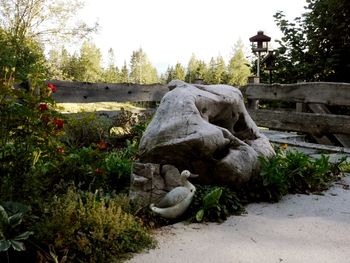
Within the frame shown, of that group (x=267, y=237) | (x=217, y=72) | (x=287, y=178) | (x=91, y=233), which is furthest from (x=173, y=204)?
(x=217, y=72)

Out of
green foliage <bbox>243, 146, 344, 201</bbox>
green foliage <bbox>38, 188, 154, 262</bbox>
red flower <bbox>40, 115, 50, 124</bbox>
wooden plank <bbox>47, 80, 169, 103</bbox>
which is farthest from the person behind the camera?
wooden plank <bbox>47, 80, 169, 103</bbox>

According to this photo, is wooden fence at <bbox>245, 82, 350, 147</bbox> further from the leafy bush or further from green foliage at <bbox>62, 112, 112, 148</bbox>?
the leafy bush

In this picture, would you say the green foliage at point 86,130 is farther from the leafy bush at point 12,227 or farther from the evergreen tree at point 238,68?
the evergreen tree at point 238,68

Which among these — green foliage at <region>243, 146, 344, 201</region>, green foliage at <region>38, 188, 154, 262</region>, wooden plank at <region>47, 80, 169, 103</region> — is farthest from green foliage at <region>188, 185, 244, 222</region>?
wooden plank at <region>47, 80, 169, 103</region>

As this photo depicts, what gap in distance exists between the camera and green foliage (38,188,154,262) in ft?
8.60

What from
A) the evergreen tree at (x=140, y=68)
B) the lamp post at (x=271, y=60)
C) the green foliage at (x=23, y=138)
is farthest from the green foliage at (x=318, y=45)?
the evergreen tree at (x=140, y=68)

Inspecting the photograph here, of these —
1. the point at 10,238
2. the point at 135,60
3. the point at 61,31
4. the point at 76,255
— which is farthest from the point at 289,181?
the point at 135,60

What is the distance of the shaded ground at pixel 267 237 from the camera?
2.80 metres

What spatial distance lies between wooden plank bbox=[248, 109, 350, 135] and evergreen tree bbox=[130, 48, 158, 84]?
31714mm

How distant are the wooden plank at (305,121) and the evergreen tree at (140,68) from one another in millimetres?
31714

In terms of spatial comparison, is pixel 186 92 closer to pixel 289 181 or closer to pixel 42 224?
pixel 289 181

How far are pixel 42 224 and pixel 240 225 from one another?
174cm

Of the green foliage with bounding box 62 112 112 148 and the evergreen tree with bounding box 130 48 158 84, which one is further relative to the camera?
the evergreen tree with bounding box 130 48 158 84

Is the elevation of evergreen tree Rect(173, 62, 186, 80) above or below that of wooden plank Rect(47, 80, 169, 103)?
above
